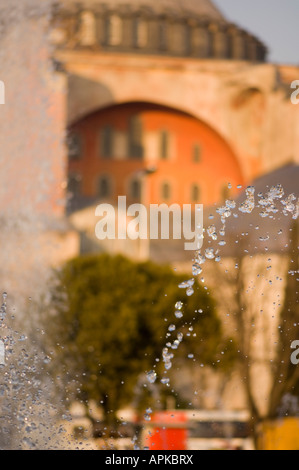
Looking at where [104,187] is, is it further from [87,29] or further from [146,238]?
[146,238]

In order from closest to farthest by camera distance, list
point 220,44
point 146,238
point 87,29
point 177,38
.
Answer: point 146,238 → point 87,29 → point 177,38 → point 220,44

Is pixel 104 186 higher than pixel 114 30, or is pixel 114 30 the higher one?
pixel 114 30

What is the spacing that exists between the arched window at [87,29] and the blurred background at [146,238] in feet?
0.16

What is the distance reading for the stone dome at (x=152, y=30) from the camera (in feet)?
62.1

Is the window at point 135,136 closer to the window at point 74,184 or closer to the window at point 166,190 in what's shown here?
the window at point 166,190

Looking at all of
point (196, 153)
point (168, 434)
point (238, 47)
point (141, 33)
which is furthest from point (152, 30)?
point (168, 434)

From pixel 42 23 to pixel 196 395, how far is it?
19.8 feet

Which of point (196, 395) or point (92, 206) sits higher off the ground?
point (92, 206)

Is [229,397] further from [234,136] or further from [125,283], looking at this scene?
[234,136]

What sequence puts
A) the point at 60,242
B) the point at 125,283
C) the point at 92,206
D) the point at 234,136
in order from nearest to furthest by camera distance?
the point at 125,283 < the point at 60,242 < the point at 92,206 < the point at 234,136

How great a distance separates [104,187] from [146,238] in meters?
5.54

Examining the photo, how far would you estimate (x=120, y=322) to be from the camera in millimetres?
8484
